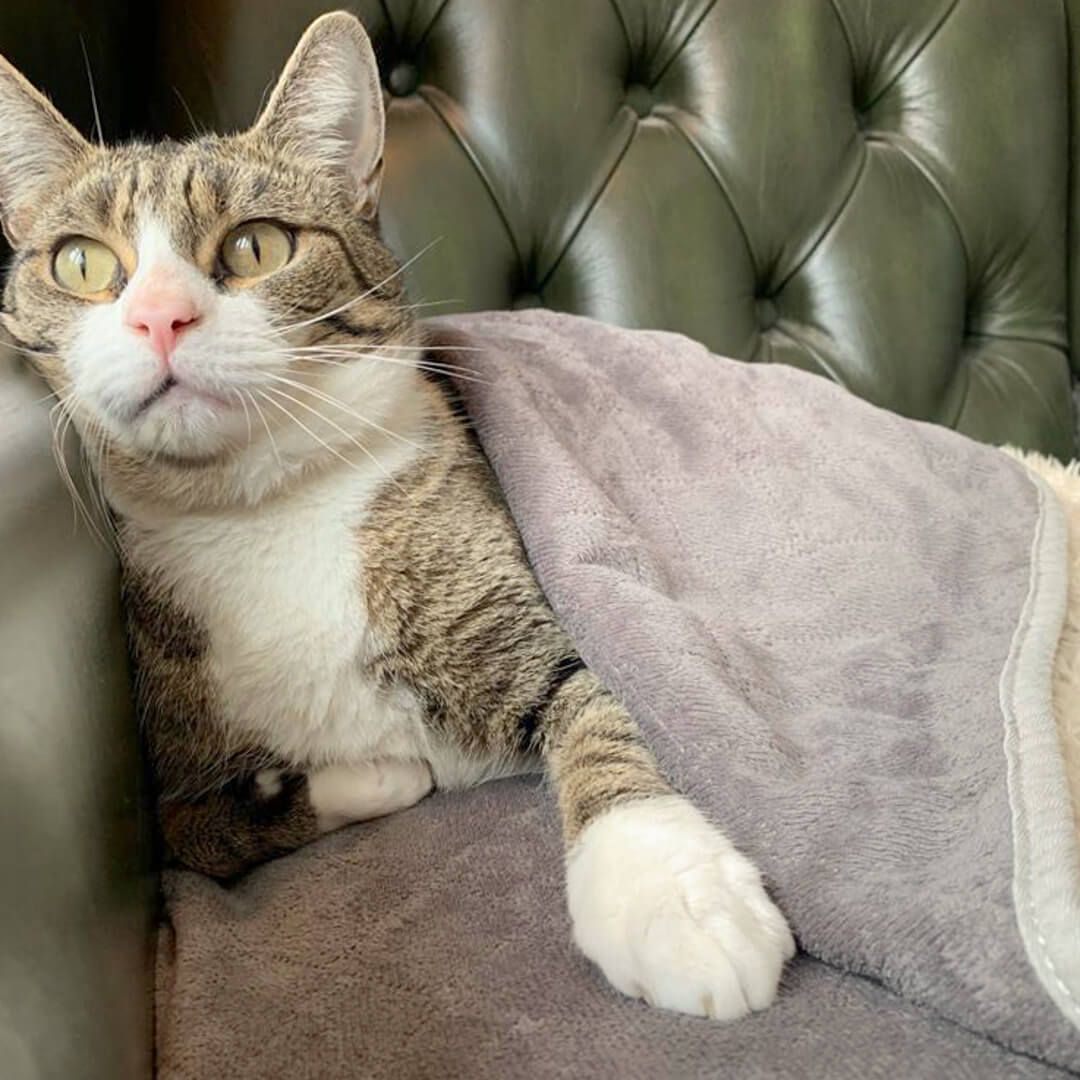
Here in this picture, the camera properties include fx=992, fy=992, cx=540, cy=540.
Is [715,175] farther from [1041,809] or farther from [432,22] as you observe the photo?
[1041,809]

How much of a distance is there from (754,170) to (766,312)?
19cm

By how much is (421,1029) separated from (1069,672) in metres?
0.55

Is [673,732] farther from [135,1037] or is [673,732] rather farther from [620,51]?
[620,51]

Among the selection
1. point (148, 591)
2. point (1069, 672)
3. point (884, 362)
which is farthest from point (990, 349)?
point (148, 591)

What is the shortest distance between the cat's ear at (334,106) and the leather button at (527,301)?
39cm

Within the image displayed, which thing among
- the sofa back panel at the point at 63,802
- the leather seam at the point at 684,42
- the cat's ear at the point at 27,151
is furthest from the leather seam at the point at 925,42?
the sofa back panel at the point at 63,802

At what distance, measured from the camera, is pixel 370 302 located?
0.87 m

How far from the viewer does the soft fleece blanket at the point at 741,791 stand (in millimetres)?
512

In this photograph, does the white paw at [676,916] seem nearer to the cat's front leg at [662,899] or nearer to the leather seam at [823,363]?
the cat's front leg at [662,899]

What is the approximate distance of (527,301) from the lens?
1307 mm

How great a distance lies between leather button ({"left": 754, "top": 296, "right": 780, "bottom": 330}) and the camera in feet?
4.44

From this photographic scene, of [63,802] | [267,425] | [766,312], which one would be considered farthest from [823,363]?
[63,802]

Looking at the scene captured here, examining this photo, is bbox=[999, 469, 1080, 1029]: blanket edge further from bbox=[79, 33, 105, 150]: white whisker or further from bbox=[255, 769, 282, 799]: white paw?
bbox=[79, 33, 105, 150]: white whisker

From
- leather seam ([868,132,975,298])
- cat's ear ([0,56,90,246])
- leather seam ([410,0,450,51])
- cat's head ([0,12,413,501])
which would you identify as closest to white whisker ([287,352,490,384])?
cat's head ([0,12,413,501])
